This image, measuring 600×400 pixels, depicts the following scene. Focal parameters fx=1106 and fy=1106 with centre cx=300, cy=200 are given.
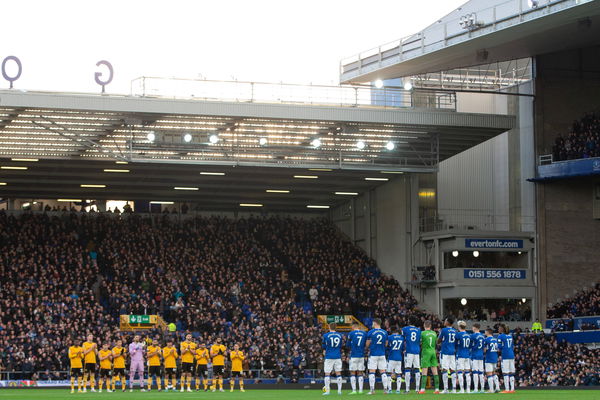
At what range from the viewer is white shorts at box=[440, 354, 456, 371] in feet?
102

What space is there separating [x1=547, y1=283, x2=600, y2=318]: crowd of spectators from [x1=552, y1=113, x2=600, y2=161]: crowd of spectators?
6.52 meters

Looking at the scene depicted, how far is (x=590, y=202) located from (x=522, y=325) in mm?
7206

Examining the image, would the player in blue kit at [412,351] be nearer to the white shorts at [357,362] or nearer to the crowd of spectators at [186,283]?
the white shorts at [357,362]

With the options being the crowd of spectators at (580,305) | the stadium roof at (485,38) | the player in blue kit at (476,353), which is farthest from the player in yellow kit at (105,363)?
the crowd of spectators at (580,305)

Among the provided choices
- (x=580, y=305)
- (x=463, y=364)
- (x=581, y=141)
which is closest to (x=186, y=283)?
(x=580, y=305)

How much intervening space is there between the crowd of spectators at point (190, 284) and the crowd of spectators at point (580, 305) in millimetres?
3346

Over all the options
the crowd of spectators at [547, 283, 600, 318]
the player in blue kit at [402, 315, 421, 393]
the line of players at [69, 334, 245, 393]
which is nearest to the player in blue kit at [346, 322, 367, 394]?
the player in blue kit at [402, 315, 421, 393]

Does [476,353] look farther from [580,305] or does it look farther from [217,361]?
[580,305]

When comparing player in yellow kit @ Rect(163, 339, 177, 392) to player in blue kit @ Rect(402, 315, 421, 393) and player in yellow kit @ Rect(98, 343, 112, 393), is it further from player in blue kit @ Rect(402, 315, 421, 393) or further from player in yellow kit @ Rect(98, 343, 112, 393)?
player in blue kit @ Rect(402, 315, 421, 393)

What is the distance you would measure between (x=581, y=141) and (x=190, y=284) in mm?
20408

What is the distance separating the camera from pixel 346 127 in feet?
167

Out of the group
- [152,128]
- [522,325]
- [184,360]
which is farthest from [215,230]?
[184,360]

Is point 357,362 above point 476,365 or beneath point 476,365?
above

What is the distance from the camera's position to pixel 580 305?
5297 cm
